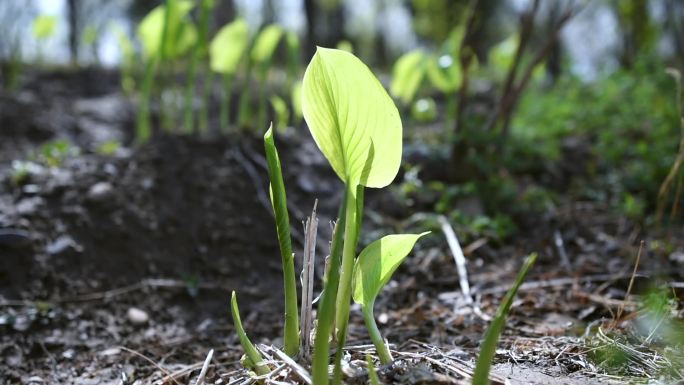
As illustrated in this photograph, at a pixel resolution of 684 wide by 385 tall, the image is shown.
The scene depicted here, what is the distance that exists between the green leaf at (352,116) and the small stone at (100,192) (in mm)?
1354

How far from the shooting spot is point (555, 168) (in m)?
2.83

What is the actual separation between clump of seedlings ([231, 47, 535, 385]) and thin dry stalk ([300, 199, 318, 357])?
0.02 m

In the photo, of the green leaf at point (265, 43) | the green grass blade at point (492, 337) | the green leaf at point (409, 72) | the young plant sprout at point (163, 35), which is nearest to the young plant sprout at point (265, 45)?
the green leaf at point (265, 43)

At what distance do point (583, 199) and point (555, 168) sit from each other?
0.37 m

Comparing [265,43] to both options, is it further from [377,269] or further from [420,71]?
[377,269]

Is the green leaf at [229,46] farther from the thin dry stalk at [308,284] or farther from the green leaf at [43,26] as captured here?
the green leaf at [43,26]

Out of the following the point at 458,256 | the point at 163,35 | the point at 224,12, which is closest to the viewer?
the point at 458,256

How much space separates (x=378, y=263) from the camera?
896 millimetres

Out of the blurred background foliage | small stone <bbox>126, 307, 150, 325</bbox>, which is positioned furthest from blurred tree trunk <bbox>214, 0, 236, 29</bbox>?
small stone <bbox>126, 307, 150, 325</bbox>

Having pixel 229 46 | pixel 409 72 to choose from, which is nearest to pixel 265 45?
pixel 229 46

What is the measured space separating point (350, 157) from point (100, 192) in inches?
55.1

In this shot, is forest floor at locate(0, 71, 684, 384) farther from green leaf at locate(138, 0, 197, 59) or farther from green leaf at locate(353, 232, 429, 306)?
green leaf at locate(138, 0, 197, 59)

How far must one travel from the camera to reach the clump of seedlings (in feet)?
2.75

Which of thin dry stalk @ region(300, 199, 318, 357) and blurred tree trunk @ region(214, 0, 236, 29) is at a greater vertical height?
blurred tree trunk @ region(214, 0, 236, 29)
